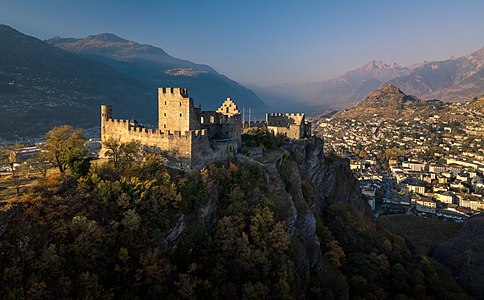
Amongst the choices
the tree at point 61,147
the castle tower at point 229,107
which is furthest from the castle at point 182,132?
the castle tower at point 229,107

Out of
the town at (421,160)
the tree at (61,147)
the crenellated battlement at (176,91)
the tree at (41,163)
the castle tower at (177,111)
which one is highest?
the crenellated battlement at (176,91)

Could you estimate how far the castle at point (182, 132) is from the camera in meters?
29.4

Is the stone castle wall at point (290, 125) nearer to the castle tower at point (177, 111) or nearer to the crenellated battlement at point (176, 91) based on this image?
the castle tower at point (177, 111)

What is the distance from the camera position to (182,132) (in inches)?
1180

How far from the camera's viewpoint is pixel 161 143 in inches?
1173

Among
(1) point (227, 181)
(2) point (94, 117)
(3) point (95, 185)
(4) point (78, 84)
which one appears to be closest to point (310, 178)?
(1) point (227, 181)

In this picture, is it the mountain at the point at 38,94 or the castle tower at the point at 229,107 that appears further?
the mountain at the point at 38,94

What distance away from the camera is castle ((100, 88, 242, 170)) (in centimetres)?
2939

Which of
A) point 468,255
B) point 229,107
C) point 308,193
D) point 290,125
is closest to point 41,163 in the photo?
point 229,107

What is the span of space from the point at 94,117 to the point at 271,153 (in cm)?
12631

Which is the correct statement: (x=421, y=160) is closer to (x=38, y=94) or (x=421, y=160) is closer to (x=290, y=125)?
(x=290, y=125)

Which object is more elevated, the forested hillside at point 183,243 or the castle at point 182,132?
the castle at point 182,132

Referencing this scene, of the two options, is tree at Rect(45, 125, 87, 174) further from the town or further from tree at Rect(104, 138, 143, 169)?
the town

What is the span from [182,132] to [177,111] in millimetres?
4546
